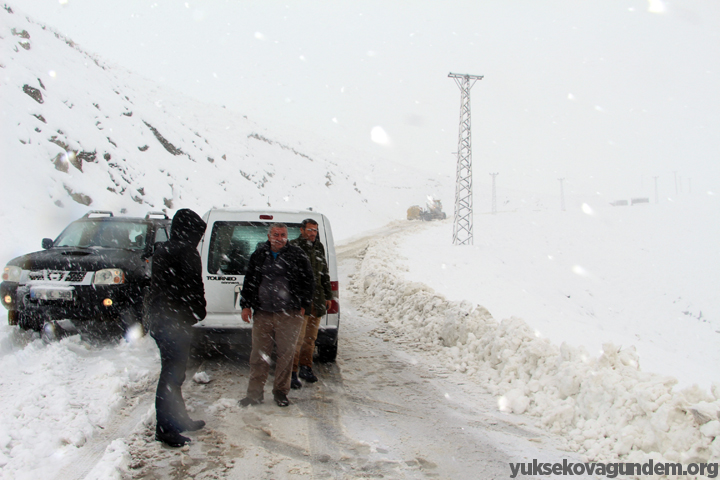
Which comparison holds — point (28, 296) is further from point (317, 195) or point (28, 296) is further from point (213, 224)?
point (317, 195)

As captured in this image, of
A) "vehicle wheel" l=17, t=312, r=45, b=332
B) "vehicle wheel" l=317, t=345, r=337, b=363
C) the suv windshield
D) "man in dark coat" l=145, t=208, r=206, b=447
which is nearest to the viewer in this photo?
"man in dark coat" l=145, t=208, r=206, b=447

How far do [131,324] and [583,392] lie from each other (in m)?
6.23

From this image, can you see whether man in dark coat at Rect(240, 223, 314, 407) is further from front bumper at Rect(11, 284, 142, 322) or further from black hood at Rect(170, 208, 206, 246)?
front bumper at Rect(11, 284, 142, 322)

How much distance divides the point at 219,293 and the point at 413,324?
164 inches

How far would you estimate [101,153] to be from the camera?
2180 centimetres

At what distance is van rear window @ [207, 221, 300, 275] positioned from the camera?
212 inches

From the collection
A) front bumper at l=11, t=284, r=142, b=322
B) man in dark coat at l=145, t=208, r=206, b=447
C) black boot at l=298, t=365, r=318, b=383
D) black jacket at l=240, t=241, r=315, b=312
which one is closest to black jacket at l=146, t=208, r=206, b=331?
man in dark coat at l=145, t=208, r=206, b=447

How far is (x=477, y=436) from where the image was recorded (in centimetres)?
407

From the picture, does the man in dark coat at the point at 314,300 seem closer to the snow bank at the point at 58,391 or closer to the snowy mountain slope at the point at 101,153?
the snow bank at the point at 58,391

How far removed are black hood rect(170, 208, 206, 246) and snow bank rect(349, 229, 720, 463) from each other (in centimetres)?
356

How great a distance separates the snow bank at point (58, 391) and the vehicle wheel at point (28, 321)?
16 cm

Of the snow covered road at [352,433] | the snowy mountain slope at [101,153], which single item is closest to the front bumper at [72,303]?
the snow covered road at [352,433]

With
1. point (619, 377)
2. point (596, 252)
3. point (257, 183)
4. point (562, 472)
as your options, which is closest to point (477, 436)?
point (562, 472)

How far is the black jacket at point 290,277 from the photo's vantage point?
461cm
